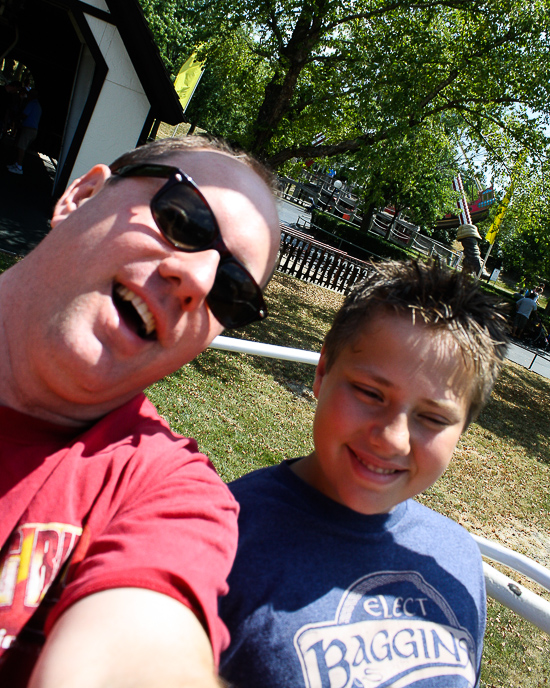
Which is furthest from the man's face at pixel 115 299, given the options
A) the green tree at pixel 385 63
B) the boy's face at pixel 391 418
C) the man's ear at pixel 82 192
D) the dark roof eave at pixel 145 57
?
the dark roof eave at pixel 145 57

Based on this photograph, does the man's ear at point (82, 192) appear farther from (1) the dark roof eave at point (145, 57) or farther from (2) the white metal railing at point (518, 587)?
(1) the dark roof eave at point (145, 57)

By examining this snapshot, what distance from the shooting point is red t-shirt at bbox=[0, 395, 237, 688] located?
856 mm

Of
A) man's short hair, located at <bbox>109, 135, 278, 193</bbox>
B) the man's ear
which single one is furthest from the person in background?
the man's ear

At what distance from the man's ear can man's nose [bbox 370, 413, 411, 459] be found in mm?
931

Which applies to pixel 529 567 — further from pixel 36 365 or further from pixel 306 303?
pixel 306 303

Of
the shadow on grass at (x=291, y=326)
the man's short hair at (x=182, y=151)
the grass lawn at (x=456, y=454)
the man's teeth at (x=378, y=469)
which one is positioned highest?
the man's short hair at (x=182, y=151)

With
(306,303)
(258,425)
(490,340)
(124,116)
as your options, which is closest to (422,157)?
(306,303)

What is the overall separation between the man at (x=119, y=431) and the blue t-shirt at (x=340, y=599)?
0.25 metres

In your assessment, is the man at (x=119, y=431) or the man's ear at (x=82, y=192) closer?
the man at (x=119, y=431)

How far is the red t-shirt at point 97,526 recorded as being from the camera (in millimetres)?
856

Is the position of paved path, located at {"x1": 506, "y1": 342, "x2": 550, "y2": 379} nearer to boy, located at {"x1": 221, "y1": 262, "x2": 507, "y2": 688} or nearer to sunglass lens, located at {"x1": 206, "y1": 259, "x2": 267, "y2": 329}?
boy, located at {"x1": 221, "y1": 262, "x2": 507, "y2": 688}

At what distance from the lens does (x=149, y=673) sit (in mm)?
760

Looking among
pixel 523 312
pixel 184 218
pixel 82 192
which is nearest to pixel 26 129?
pixel 82 192

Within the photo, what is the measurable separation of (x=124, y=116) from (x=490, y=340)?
11.0 m
